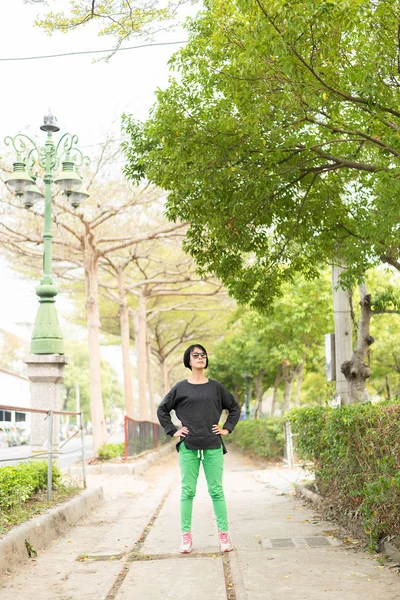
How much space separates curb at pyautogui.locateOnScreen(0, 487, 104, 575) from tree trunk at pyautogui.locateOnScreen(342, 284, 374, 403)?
14.0 feet

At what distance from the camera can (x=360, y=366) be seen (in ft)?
35.8

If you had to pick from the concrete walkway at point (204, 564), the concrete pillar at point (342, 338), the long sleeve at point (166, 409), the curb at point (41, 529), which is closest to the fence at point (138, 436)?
the concrete pillar at point (342, 338)

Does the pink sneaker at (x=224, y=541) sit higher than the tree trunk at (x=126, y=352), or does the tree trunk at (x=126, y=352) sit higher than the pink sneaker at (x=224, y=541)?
the tree trunk at (x=126, y=352)

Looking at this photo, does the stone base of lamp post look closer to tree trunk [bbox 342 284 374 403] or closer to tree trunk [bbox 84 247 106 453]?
tree trunk [bbox 342 284 374 403]

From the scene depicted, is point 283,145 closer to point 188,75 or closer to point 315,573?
point 188,75

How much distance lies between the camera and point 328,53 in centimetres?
652

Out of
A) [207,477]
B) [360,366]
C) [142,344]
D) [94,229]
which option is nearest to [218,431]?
[207,477]

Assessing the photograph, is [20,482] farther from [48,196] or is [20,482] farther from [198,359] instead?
[48,196]

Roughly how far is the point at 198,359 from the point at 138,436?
17.1 metres

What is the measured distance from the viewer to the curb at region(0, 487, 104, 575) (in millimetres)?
6102

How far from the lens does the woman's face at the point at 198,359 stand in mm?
6547

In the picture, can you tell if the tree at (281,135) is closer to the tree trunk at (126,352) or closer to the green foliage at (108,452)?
the green foliage at (108,452)

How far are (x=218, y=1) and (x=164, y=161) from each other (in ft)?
6.78

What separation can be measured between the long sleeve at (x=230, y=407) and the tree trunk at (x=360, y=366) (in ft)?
14.7
